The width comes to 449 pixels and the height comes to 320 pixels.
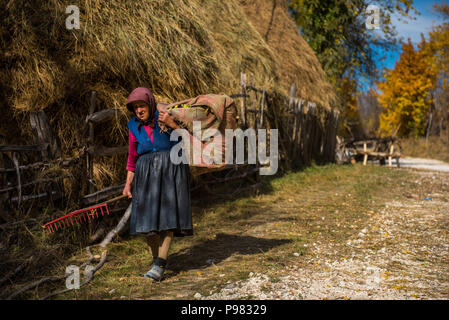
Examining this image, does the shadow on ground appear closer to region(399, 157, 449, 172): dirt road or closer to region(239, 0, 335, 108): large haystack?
region(239, 0, 335, 108): large haystack

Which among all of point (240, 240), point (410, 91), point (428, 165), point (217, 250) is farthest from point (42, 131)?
point (410, 91)

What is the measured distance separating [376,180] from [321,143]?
313cm

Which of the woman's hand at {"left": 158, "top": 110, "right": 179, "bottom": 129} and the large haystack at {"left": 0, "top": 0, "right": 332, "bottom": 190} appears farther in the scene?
the large haystack at {"left": 0, "top": 0, "right": 332, "bottom": 190}

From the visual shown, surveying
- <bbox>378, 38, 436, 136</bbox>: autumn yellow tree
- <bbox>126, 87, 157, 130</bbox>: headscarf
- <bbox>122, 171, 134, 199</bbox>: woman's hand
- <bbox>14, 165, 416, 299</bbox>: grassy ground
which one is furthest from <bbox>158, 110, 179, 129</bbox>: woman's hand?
<bbox>378, 38, 436, 136</bbox>: autumn yellow tree

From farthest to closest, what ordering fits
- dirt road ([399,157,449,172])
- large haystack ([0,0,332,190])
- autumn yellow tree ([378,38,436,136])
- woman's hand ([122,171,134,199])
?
autumn yellow tree ([378,38,436,136]) → dirt road ([399,157,449,172]) → large haystack ([0,0,332,190]) → woman's hand ([122,171,134,199])

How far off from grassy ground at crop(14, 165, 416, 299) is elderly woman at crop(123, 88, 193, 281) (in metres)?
0.31

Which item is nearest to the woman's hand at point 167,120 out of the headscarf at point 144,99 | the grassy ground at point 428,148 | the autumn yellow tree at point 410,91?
the headscarf at point 144,99

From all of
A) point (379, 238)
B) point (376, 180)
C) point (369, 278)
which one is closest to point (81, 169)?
point (369, 278)

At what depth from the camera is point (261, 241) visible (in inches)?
160

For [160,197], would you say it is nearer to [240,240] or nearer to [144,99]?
[144,99]

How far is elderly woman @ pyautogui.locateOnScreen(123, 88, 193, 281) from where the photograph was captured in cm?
293

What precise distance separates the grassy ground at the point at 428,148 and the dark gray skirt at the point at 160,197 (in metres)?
16.2

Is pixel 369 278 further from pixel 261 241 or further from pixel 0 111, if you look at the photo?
pixel 0 111

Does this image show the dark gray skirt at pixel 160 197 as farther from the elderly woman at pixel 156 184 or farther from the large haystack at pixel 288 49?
the large haystack at pixel 288 49
